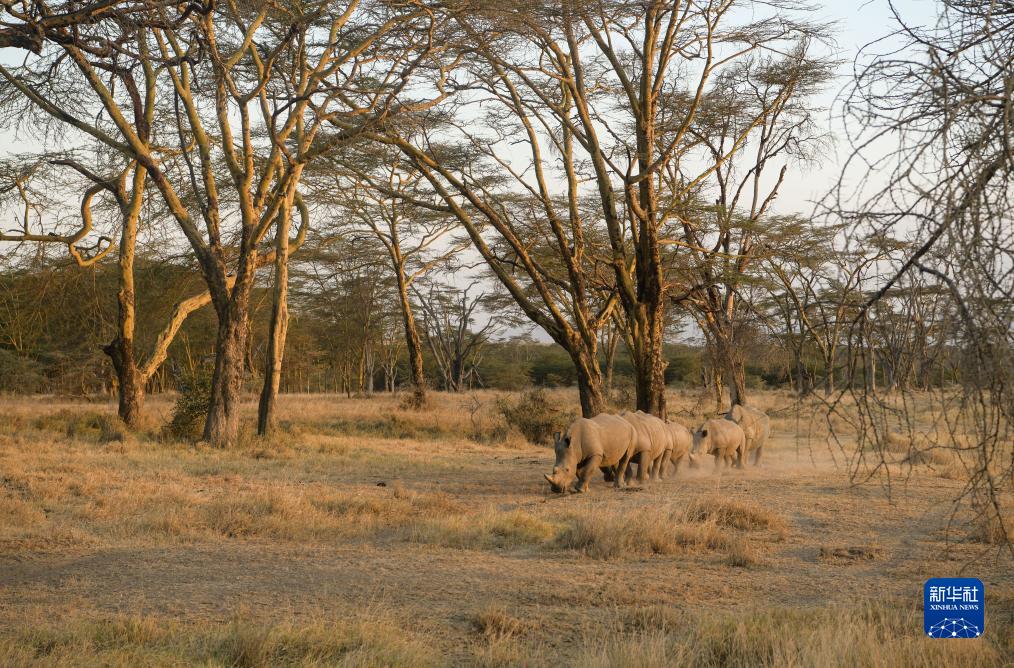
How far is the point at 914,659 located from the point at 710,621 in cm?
98

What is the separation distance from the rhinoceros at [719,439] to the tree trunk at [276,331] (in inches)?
286

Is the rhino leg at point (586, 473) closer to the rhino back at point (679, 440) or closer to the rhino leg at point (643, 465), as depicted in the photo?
the rhino leg at point (643, 465)

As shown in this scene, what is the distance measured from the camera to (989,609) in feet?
17.1

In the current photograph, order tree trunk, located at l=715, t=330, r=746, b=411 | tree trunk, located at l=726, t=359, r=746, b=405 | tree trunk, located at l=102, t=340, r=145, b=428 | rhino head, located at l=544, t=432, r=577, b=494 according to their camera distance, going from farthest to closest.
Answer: tree trunk, located at l=726, t=359, r=746, b=405, tree trunk, located at l=715, t=330, r=746, b=411, tree trunk, located at l=102, t=340, r=145, b=428, rhino head, located at l=544, t=432, r=577, b=494

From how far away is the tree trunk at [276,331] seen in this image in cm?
1571

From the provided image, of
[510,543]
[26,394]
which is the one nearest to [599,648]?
[510,543]

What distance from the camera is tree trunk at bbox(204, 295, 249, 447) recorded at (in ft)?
48.2

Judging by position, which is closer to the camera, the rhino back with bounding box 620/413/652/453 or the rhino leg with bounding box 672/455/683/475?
the rhino back with bounding box 620/413/652/453

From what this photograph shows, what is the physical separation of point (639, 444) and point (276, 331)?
24.3 ft

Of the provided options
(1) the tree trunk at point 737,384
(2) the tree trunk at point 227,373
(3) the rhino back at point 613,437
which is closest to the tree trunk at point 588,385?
(3) the rhino back at point 613,437

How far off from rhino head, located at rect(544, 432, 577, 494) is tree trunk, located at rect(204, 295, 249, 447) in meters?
6.57

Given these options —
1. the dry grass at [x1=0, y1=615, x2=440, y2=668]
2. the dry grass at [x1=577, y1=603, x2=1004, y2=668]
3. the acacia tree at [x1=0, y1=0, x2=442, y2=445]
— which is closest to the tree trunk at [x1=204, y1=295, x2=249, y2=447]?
the acacia tree at [x1=0, y1=0, x2=442, y2=445]

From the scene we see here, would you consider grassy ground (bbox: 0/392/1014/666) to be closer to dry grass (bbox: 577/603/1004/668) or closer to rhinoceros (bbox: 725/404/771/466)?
dry grass (bbox: 577/603/1004/668)

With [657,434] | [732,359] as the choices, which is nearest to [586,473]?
[657,434]
